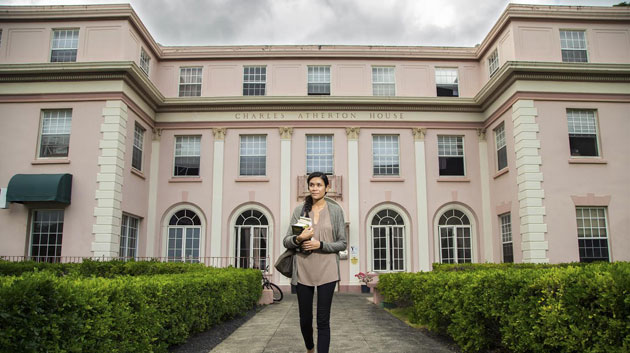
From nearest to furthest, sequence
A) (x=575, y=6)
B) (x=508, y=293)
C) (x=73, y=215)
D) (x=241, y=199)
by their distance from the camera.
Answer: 1. (x=508, y=293)
2. (x=73, y=215)
3. (x=575, y=6)
4. (x=241, y=199)

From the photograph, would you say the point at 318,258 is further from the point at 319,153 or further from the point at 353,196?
the point at 319,153

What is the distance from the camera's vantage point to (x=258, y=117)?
20266 mm

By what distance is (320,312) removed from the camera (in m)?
4.93

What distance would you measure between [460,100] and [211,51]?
11.1 meters

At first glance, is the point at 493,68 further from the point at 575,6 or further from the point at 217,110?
the point at 217,110

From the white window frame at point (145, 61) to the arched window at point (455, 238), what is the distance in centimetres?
1389

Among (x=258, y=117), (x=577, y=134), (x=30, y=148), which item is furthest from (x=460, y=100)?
(x=30, y=148)

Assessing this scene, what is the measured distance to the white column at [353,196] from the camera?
19.4 meters

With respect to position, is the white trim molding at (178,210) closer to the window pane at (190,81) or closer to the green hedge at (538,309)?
the window pane at (190,81)

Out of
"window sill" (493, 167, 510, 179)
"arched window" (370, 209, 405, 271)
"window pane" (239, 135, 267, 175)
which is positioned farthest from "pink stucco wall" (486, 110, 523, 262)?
"window pane" (239, 135, 267, 175)

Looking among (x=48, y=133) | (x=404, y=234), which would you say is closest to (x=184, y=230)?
(x=48, y=133)

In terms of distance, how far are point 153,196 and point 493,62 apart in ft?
50.4

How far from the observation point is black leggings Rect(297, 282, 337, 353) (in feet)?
16.1

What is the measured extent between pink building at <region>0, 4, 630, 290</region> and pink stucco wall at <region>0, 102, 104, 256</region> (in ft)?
0.17
